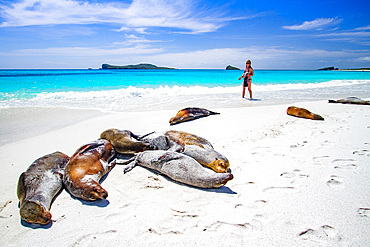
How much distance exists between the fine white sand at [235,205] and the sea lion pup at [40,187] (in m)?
0.14

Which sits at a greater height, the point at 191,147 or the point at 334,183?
the point at 191,147

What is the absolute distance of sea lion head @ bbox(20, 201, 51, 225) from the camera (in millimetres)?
2479

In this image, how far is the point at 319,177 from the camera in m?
3.26

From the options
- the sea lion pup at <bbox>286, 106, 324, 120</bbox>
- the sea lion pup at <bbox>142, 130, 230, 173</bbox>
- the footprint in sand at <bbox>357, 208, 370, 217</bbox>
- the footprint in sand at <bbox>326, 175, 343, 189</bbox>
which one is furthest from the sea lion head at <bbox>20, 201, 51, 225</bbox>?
the sea lion pup at <bbox>286, 106, 324, 120</bbox>

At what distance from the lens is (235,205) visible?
274 cm

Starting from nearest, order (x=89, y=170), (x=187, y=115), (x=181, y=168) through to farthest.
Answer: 1. (x=89, y=170)
2. (x=181, y=168)
3. (x=187, y=115)

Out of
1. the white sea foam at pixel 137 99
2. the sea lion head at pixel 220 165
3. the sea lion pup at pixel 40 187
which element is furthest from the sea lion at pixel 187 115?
the sea lion pup at pixel 40 187

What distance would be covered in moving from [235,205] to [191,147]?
1508 mm

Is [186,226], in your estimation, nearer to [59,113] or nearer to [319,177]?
[319,177]

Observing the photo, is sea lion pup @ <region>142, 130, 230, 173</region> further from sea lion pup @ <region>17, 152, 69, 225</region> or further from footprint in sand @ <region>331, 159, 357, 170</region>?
footprint in sand @ <region>331, 159, 357, 170</region>

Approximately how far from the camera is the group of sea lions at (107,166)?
2.81 meters

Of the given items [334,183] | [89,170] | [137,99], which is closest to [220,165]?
[334,183]

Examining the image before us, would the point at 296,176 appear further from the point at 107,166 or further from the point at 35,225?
the point at 35,225

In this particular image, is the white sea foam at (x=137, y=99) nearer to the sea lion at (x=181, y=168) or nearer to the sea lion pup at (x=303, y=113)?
the sea lion pup at (x=303, y=113)
